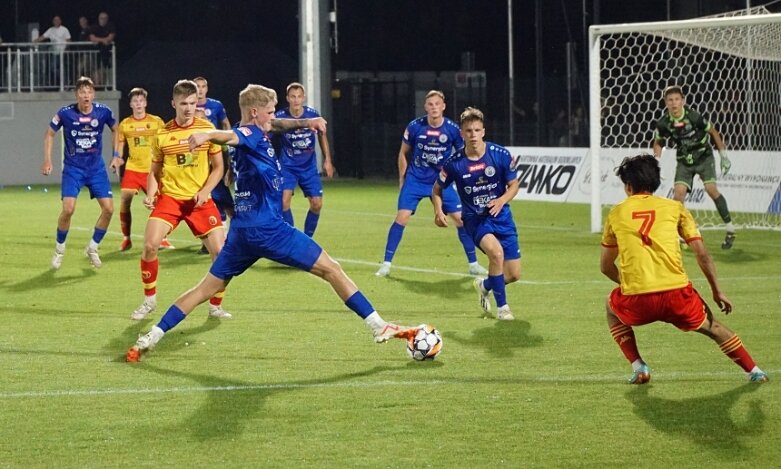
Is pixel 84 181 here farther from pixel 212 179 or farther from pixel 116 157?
pixel 212 179

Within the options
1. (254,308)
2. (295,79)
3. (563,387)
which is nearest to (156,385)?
(563,387)

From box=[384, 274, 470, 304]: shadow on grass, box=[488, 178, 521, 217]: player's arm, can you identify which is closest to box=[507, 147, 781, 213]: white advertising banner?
box=[384, 274, 470, 304]: shadow on grass

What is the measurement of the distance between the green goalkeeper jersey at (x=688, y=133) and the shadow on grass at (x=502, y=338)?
6.21 meters

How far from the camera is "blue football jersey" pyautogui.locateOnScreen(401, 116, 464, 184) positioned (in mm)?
14055

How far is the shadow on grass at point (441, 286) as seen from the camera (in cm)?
1244

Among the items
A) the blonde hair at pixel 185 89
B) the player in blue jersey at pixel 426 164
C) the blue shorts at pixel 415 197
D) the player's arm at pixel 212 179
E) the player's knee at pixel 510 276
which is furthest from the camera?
the blue shorts at pixel 415 197

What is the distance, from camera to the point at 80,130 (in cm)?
1534

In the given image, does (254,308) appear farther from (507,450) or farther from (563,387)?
(507,450)

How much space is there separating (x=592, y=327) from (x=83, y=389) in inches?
161

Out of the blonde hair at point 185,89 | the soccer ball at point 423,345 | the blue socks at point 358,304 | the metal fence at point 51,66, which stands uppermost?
the metal fence at point 51,66

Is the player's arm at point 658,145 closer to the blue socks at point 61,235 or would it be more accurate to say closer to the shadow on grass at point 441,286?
the shadow on grass at point 441,286

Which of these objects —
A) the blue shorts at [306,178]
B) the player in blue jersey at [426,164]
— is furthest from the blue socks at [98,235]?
the player in blue jersey at [426,164]

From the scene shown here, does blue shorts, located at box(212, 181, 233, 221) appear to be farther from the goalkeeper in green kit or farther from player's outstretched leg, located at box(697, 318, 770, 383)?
player's outstretched leg, located at box(697, 318, 770, 383)

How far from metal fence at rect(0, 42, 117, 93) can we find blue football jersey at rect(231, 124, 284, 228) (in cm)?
2438
